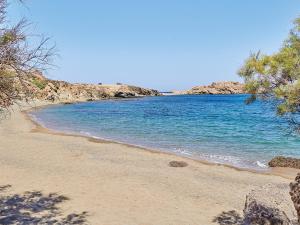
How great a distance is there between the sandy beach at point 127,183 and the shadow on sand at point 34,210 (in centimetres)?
15

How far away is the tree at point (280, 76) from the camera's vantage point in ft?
28.7

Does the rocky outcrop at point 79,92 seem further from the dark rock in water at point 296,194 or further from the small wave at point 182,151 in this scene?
the dark rock in water at point 296,194

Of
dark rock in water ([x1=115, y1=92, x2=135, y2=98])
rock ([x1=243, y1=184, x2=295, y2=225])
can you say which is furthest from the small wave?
dark rock in water ([x1=115, y1=92, x2=135, y2=98])

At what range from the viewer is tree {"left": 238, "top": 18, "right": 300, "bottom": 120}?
8.74m

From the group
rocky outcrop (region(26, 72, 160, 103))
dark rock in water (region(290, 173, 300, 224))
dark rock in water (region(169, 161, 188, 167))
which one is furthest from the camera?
rocky outcrop (region(26, 72, 160, 103))

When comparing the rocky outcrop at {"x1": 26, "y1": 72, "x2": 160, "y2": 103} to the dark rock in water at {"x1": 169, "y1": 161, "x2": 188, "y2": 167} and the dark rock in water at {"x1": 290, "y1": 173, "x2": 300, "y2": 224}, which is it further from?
the dark rock in water at {"x1": 290, "y1": 173, "x2": 300, "y2": 224}

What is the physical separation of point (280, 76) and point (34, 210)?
9.69m

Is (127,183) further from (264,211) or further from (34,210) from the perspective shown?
(264,211)

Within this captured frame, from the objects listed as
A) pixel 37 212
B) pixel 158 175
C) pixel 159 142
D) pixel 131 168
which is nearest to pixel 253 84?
pixel 37 212

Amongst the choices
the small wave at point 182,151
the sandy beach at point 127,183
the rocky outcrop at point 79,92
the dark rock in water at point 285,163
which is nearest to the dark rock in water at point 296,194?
the sandy beach at point 127,183

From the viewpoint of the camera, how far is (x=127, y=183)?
1759 centimetres

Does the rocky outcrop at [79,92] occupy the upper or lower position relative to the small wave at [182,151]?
upper

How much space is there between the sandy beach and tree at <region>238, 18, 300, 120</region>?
5663 millimetres

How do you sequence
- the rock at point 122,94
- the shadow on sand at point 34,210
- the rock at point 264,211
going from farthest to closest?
1. the rock at point 122,94
2. the shadow on sand at point 34,210
3. the rock at point 264,211
